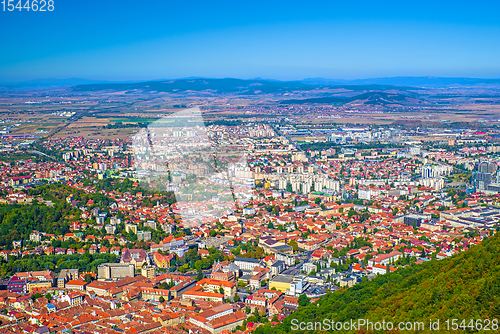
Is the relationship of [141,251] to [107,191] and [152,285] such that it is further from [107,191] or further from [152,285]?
[107,191]

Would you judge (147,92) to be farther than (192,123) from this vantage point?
Yes

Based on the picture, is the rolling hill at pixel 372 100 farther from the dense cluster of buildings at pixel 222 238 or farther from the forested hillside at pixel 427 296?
the forested hillside at pixel 427 296

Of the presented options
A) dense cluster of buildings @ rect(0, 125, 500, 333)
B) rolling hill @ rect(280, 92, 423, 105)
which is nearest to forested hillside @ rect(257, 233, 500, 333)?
dense cluster of buildings @ rect(0, 125, 500, 333)

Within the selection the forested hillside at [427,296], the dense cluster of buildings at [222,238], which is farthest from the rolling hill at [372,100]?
the forested hillside at [427,296]

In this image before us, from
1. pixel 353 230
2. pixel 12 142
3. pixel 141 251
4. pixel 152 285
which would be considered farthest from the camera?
pixel 12 142

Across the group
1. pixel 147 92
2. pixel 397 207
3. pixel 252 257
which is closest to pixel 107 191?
pixel 252 257

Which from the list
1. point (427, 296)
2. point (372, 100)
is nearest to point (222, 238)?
point (427, 296)

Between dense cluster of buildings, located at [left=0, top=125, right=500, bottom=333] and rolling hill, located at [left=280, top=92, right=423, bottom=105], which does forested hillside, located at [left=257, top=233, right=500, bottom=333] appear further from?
rolling hill, located at [left=280, top=92, right=423, bottom=105]

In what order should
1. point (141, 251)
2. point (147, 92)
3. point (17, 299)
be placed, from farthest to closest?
point (147, 92), point (141, 251), point (17, 299)
